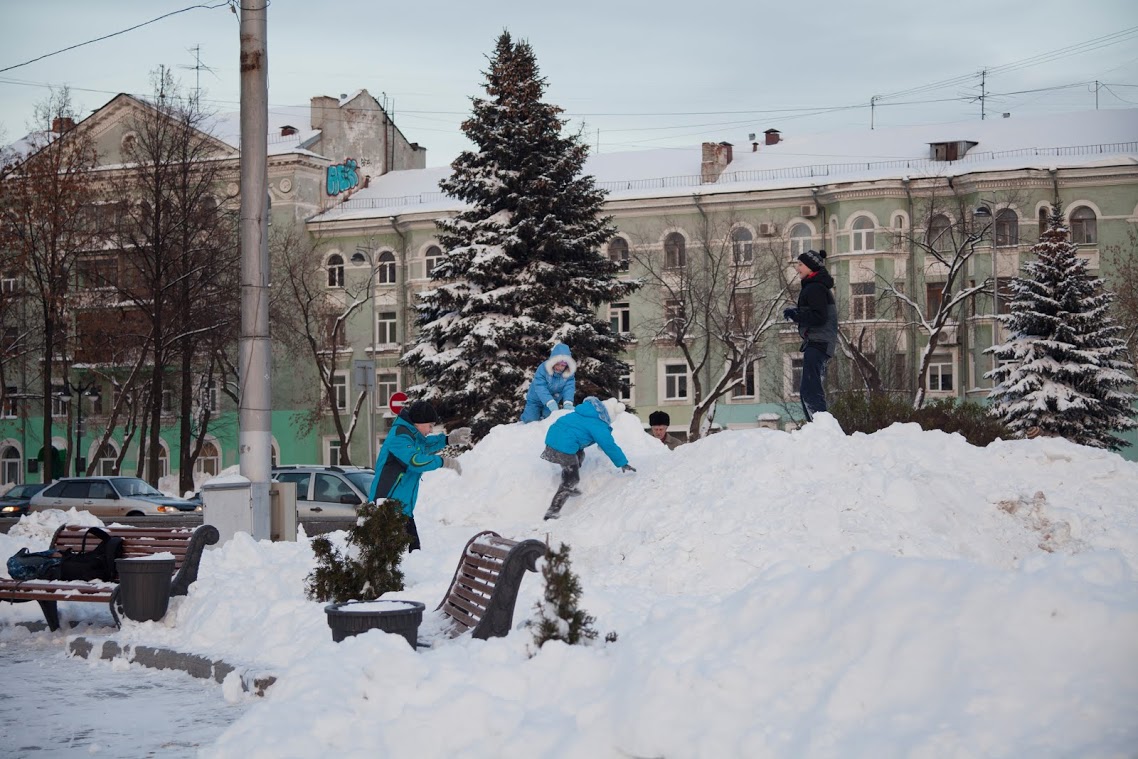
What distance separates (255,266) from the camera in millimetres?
14469

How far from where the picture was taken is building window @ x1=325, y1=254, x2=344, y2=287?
60.8m

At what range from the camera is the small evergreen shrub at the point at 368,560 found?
9430 millimetres

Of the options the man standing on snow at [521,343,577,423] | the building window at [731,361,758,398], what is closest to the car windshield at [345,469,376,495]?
the man standing on snow at [521,343,577,423]

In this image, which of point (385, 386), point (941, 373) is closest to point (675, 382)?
point (941, 373)

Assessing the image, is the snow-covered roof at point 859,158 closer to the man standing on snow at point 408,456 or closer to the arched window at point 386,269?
the arched window at point 386,269

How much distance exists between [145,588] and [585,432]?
17.6 ft

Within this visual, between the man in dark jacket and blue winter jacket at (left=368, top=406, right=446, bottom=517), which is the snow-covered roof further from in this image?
blue winter jacket at (left=368, top=406, right=446, bottom=517)

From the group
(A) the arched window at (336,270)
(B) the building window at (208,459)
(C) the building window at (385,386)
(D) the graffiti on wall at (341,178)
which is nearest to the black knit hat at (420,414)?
(C) the building window at (385,386)

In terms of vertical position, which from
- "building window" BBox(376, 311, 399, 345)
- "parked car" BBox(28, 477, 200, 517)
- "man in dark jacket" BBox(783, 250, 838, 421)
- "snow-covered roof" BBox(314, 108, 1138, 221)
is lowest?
"parked car" BBox(28, 477, 200, 517)

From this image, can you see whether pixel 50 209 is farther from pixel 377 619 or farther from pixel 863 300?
pixel 377 619

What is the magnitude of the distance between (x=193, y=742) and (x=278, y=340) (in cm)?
5096

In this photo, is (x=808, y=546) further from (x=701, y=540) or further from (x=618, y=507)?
(x=618, y=507)

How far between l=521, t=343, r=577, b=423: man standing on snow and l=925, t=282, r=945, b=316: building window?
37.6 m

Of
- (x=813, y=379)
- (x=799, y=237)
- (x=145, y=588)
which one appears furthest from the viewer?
(x=799, y=237)
